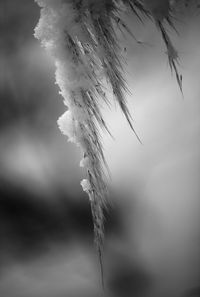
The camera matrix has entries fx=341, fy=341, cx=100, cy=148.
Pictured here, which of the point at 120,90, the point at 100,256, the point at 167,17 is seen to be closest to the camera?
the point at 167,17

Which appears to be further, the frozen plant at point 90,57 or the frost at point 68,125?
the frost at point 68,125

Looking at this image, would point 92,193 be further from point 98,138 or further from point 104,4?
point 104,4

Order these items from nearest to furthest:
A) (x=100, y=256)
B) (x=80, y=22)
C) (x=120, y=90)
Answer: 1. (x=80, y=22)
2. (x=120, y=90)
3. (x=100, y=256)

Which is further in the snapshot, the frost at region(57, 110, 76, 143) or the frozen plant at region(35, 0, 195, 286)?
the frost at region(57, 110, 76, 143)

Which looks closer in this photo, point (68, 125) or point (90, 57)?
point (90, 57)

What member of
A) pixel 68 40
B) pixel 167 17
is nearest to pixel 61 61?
pixel 68 40

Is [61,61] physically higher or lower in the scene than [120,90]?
higher

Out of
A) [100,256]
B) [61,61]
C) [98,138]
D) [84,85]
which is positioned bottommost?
[100,256]

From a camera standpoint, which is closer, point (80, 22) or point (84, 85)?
point (80, 22)
